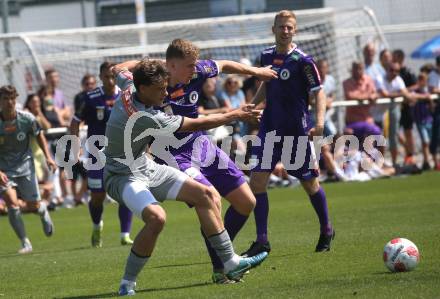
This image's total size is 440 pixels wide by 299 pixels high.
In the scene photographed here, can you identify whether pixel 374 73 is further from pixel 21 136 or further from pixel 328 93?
pixel 21 136

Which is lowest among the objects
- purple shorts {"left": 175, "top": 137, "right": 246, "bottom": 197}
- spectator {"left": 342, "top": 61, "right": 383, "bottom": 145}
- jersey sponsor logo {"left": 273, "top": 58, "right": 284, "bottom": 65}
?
spectator {"left": 342, "top": 61, "right": 383, "bottom": 145}

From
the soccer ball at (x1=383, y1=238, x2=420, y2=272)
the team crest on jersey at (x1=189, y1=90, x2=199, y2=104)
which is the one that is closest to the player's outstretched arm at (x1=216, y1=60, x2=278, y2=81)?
the team crest on jersey at (x1=189, y1=90, x2=199, y2=104)

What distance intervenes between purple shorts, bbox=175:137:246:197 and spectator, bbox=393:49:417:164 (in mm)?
13247

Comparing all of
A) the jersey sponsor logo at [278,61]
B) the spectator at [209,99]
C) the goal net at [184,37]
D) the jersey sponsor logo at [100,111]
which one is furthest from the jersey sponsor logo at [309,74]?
the goal net at [184,37]

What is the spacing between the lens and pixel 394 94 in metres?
21.5

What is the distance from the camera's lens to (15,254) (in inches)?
506

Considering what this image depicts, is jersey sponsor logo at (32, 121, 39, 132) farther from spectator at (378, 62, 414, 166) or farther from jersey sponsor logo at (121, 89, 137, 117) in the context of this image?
spectator at (378, 62, 414, 166)

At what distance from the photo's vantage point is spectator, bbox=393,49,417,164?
22016mm

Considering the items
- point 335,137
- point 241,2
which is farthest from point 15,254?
point 241,2

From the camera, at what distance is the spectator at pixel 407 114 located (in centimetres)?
2202

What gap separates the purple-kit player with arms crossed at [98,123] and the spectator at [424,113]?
32.8 ft

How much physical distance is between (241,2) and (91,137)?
14.3 meters

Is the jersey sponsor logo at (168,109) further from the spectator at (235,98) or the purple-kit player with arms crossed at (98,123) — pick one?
the spectator at (235,98)

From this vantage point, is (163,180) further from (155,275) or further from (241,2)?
(241,2)
